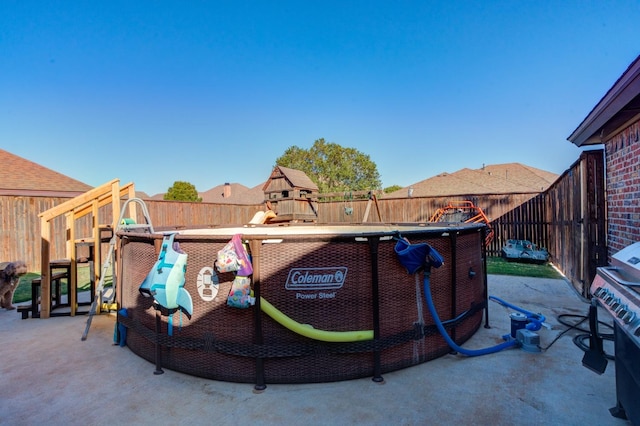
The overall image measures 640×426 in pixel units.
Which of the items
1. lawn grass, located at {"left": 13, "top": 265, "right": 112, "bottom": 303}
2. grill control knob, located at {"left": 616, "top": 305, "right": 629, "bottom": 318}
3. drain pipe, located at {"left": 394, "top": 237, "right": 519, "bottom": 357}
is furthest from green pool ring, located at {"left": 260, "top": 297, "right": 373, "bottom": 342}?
lawn grass, located at {"left": 13, "top": 265, "right": 112, "bottom": 303}

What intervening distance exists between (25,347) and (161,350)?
1.99 metres

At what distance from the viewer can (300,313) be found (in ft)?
8.53

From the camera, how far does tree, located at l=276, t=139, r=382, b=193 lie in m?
38.3

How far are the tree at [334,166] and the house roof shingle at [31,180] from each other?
26.8 metres

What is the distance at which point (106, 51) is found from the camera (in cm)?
946

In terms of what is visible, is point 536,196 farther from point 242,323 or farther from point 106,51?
point 106,51

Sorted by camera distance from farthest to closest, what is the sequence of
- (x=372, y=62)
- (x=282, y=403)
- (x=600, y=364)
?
(x=372, y=62) → (x=282, y=403) → (x=600, y=364)

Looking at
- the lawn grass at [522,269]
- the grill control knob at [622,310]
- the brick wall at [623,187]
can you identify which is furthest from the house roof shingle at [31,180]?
the brick wall at [623,187]

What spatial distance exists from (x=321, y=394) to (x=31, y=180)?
14.6 m

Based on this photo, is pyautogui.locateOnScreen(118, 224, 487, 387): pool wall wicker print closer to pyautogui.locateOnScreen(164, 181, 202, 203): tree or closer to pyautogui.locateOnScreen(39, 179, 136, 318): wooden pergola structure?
pyautogui.locateOnScreen(39, 179, 136, 318): wooden pergola structure

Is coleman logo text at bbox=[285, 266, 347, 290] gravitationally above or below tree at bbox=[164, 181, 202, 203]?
below

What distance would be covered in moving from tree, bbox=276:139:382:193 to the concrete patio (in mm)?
34799

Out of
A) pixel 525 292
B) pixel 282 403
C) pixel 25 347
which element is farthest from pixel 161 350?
pixel 525 292

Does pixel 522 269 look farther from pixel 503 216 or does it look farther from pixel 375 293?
pixel 375 293
